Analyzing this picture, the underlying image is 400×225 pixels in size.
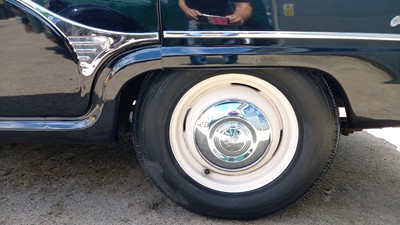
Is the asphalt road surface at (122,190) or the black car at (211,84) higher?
the black car at (211,84)

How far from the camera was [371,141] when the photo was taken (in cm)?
354

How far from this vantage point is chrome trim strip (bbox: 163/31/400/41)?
210cm

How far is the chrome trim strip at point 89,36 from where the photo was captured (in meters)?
2.20

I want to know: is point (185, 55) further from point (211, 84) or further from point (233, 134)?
point (233, 134)

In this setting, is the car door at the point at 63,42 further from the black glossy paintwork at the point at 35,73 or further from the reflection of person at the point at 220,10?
the reflection of person at the point at 220,10

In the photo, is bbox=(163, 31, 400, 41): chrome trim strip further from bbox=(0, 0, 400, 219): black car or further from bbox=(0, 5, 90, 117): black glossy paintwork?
bbox=(0, 5, 90, 117): black glossy paintwork

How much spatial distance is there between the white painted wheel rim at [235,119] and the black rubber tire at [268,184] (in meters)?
0.03

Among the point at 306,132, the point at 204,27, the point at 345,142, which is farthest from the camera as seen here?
the point at 345,142

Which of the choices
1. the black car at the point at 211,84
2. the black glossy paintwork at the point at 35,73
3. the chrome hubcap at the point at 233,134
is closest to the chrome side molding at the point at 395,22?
the black car at the point at 211,84

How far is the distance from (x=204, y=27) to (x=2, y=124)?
1222 mm

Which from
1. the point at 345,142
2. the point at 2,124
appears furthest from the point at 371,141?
the point at 2,124

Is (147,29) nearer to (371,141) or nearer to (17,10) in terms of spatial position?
(17,10)

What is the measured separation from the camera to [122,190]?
110 inches

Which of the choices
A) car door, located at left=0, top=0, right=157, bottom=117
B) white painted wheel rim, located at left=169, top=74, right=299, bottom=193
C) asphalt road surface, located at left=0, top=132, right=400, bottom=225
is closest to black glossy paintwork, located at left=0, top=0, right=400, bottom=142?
car door, located at left=0, top=0, right=157, bottom=117
